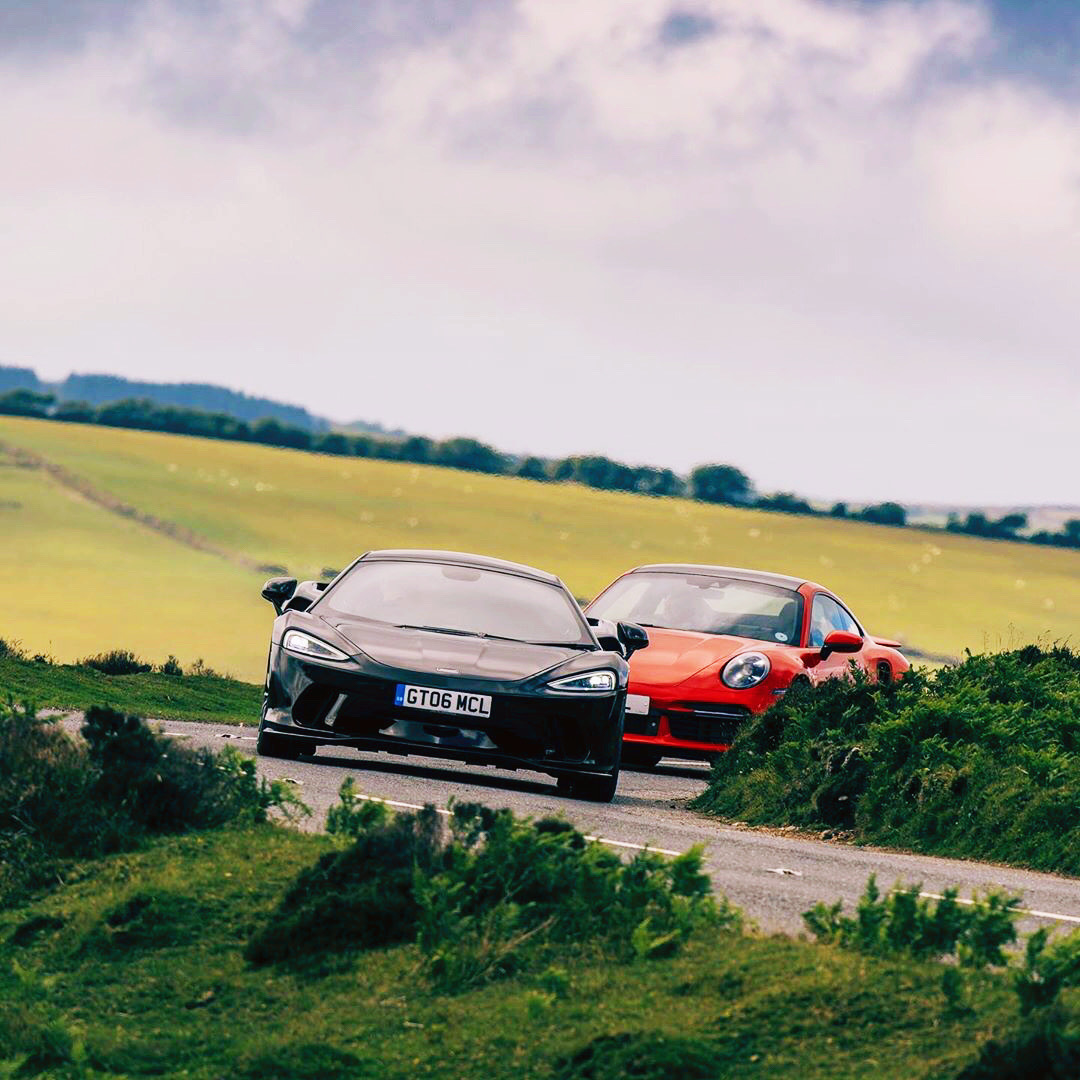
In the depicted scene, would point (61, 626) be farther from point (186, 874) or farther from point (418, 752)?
point (186, 874)

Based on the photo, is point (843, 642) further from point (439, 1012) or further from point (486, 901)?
point (439, 1012)

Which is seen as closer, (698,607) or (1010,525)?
(698,607)

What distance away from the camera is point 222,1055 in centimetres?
743

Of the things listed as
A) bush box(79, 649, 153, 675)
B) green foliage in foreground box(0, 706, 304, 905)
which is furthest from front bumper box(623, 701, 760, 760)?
Answer: bush box(79, 649, 153, 675)

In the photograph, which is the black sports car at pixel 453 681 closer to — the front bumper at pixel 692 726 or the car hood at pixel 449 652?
the car hood at pixel 449 652

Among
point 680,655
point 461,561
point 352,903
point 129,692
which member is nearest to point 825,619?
point 680,655

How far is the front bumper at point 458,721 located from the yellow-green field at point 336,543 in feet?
130

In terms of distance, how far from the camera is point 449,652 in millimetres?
13938

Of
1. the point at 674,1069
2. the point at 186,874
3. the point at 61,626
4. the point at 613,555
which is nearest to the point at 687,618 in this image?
the point at 186,874

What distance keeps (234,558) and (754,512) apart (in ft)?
97.3

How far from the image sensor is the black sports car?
13.6m

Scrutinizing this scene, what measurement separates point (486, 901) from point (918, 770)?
6330 mm

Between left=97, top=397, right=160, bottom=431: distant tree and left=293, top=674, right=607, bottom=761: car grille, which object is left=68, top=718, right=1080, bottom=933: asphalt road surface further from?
left=97, top=397, right=160, bottom=431: distant tree

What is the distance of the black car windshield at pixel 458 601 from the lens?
1475cm
